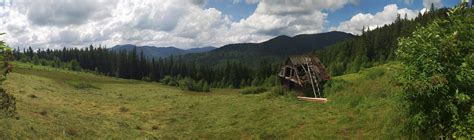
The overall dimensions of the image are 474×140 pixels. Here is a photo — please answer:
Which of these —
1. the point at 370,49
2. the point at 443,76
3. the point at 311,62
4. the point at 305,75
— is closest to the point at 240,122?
the point at 443,76

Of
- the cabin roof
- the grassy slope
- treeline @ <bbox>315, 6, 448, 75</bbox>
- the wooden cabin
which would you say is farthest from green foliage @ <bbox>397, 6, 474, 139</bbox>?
treeline @ <bbox>315, 6, 448, 75</bbox>

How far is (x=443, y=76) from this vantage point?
12320mm

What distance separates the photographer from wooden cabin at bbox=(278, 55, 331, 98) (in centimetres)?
5036

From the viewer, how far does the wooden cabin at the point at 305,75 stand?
Answer: 165 feet

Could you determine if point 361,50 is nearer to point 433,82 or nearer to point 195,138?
point 195,138

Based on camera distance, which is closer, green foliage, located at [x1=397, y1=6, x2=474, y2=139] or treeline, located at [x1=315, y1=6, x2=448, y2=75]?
green foliage, located at [x1=397, y1=6, x2=474, y2=139]

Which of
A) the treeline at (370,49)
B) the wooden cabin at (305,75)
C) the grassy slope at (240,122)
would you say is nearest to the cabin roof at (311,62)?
the wooden cabin at (305,75)

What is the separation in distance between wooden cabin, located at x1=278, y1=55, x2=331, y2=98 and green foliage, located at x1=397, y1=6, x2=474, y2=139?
109 feet

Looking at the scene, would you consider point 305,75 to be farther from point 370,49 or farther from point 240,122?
point 370,49

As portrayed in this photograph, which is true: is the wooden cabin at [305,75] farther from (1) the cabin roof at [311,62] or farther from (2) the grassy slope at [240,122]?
(2) the grassy slope at [240,122]

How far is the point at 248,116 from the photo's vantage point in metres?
32.9

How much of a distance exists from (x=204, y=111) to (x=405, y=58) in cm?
2835

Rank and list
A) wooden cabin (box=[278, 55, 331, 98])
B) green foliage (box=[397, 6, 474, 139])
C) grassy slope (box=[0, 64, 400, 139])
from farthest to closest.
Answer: wooden cabin (box=[278, 55, 331, 98])
grassy slope (box=[0, 64, 400, 139])
green foliage (box=[397, 6, 474, 139])

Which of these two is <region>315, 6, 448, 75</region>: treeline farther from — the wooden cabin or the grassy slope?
the grassy slope
